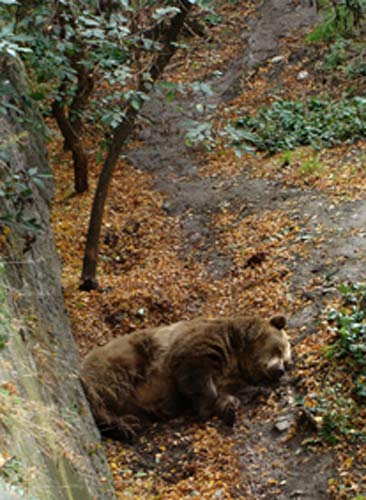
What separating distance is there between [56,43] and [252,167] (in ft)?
21.8

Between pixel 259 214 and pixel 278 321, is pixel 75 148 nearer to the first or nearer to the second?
pixel 259 214

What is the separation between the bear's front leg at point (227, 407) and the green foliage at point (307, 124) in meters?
6.23

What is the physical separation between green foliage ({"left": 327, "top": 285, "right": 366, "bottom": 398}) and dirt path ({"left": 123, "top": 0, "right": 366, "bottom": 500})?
454 mm

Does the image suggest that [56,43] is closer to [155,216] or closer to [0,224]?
[0,224]

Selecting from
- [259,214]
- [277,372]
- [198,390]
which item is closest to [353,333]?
[277,372]

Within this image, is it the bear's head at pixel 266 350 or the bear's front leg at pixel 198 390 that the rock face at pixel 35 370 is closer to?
the bear's front leg at pixel 198 390

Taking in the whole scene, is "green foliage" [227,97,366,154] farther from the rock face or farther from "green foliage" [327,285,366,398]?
the rock face

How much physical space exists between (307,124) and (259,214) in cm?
299

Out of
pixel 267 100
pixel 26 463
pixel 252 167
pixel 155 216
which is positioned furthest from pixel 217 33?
pixel 26 463

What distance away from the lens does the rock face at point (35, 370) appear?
3.05m

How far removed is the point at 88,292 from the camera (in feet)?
31.9

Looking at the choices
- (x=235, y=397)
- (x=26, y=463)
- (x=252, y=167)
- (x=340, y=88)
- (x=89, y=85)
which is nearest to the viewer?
(x=26, y=463)

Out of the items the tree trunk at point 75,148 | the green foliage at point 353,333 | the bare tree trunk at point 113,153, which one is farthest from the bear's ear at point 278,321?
the tree trunk at point 75,148

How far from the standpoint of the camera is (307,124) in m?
13.2
